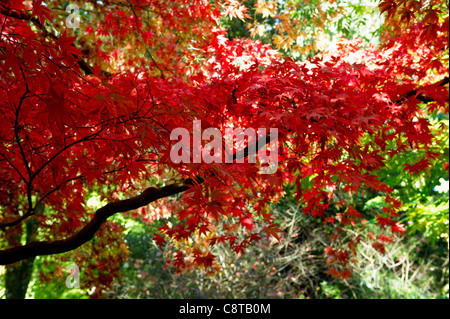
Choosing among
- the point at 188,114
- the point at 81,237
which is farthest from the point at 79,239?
the point at 188,114

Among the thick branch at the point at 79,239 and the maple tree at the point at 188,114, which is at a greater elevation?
the maple tree at the point at 188,114

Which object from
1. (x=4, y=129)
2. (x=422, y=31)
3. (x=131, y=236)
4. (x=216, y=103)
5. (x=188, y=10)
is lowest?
(x=131, y=236)

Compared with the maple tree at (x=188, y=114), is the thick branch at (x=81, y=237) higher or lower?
lower

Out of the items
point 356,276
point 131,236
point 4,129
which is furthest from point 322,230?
point 4,129

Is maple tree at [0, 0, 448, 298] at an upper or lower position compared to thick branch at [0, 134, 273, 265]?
upper

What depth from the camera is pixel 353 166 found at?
270cm

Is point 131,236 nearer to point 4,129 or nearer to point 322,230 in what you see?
point 322,230

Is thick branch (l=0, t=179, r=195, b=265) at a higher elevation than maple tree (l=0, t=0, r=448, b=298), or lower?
lower

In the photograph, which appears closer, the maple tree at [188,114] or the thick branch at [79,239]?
the maple tree at [188,114]

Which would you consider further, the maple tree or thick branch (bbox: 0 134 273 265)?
thick branch (bbox: 0 134 273 265)

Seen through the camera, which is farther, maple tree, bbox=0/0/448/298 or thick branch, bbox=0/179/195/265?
thick branch, bbox=0/179/195/265
